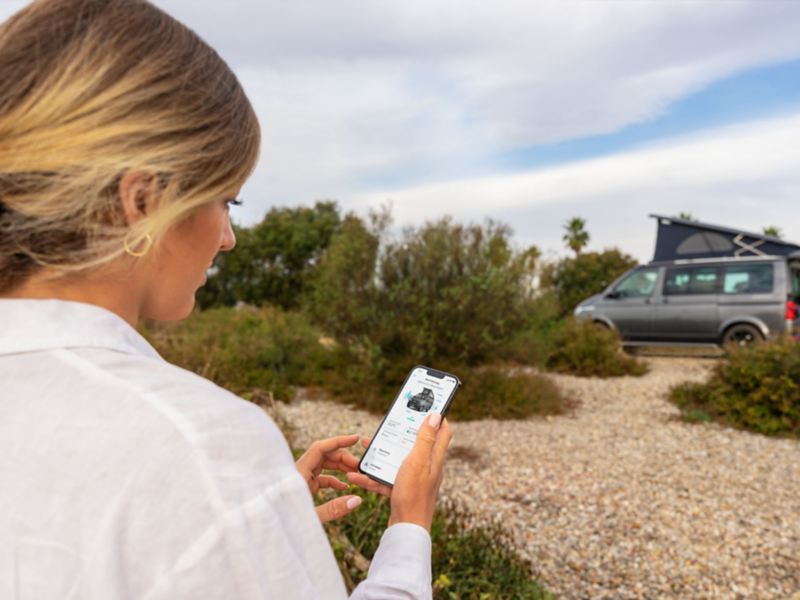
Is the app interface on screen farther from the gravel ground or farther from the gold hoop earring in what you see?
the gravel ground

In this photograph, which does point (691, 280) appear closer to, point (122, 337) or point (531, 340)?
point (531, 340)

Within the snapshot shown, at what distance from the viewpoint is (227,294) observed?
933 inches

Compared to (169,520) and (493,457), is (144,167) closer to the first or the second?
(169,520)

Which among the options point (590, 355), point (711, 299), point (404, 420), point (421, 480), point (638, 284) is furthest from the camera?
point (638, 284)

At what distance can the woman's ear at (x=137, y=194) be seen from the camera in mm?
746

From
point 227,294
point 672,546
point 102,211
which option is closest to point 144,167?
point 102,211

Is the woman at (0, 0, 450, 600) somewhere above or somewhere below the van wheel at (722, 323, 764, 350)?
above

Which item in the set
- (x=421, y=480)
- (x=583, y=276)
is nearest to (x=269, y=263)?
(x=583, y=276)

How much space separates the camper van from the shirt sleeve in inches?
403

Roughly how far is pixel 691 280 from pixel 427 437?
11.7 meters

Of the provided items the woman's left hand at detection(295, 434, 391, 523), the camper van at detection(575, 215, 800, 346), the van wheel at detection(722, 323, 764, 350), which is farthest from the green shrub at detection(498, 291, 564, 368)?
the woman's left hand at detection(295, 434, 391, 523)

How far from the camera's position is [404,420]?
1.70 metres

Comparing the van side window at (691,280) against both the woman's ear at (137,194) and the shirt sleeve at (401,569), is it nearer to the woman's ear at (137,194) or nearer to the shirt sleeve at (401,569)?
the shirt sleeve at (401,569)

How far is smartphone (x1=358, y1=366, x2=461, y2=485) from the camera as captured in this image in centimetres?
152
